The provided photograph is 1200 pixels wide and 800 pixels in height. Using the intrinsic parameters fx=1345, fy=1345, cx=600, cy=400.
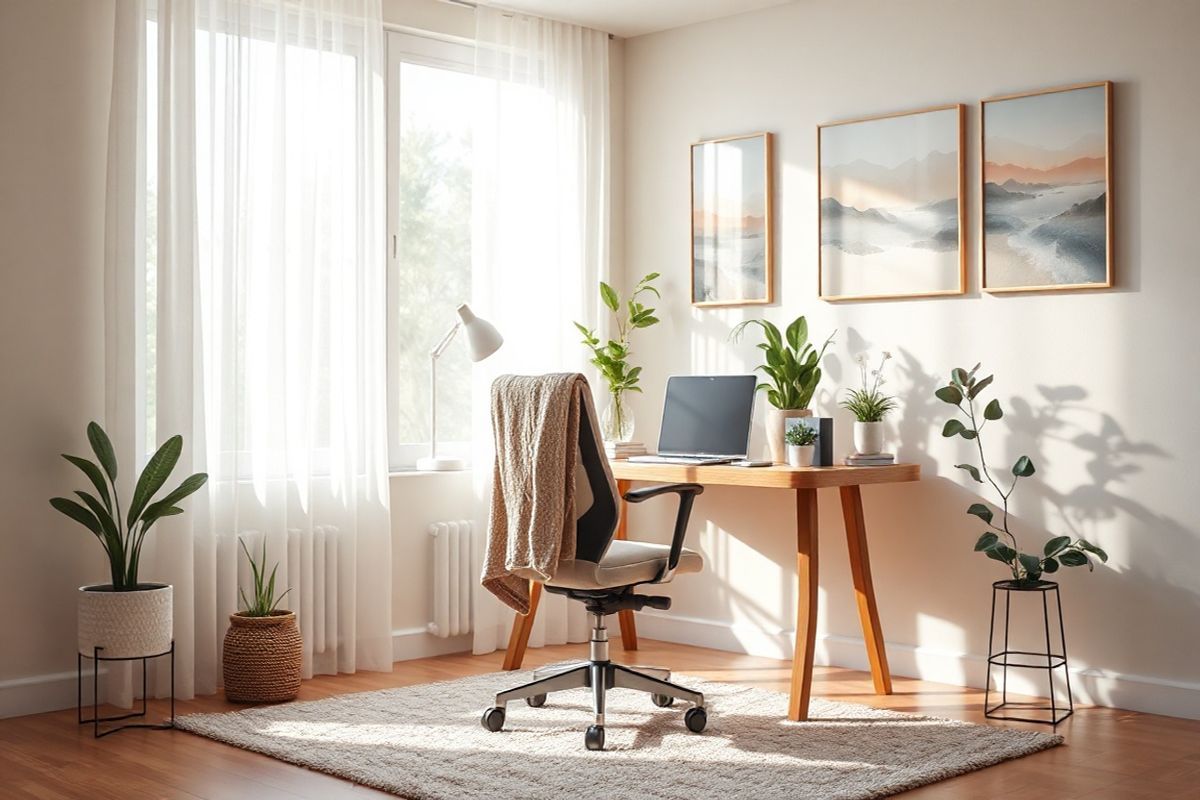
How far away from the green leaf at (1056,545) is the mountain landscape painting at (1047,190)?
0.83m

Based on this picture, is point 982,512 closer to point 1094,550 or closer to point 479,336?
point 1094,550

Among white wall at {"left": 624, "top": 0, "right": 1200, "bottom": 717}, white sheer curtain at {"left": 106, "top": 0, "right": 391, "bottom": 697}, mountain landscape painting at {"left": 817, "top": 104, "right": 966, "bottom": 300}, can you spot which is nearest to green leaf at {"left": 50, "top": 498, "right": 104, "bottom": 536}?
white sheer curtain at {"left": 106, "top": 0, "right": 391, "bottom": 697}

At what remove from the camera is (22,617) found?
4227 millimetres

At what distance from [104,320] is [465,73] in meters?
1.87

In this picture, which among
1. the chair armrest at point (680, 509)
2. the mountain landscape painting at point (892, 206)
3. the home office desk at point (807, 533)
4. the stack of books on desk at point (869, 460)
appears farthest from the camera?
the mountain landscape painting at point (892, 206)

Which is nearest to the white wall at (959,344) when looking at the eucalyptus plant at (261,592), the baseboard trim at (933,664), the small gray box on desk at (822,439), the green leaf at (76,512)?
the baseboard trim at (933,664)

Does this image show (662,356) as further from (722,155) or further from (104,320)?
(104,320)

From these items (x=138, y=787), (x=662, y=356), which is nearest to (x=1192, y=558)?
(x=662, y=356)

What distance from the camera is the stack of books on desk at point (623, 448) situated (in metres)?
5.13

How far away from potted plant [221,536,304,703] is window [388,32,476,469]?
39.7 inches

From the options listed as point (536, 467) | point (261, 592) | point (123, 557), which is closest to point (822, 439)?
point (536, 467)

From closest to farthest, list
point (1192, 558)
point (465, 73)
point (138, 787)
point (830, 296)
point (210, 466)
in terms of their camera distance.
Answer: point (138, 787) < point (1192, 558) < point (210, 466) < point (830, 296) < point (465, 73)

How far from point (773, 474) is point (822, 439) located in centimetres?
31

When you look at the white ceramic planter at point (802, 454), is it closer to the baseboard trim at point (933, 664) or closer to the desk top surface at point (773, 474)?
the desk top surface at point (773, 474)
